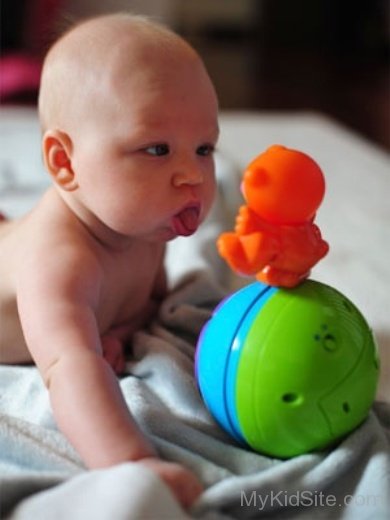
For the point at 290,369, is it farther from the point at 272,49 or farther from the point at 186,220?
the point at 272,49

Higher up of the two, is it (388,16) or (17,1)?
(17,1)

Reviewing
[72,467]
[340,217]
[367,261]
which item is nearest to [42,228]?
[72,467]

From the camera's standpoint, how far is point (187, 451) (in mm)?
635

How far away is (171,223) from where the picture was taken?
0.73 m

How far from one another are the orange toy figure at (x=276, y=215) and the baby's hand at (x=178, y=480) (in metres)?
0.16

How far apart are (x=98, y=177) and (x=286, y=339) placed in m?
0.24

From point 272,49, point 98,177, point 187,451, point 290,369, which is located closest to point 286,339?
point 290,369

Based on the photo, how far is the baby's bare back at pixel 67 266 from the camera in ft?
2.38

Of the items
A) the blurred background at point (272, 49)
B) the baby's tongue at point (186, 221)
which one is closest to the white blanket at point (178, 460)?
the baby's tongue at point (186, 221)

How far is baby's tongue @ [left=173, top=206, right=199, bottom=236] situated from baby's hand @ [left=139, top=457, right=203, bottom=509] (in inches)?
→ 9.0

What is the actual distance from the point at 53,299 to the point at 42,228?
0.34 feet

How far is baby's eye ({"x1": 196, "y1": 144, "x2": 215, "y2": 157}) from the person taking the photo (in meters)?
0.73

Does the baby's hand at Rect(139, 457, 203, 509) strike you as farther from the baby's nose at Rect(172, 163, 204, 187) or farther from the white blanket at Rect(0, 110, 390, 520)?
the baby's nose at Rect(172, 163, 204, 187)

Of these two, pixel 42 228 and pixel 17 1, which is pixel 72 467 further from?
pixel 17 1
